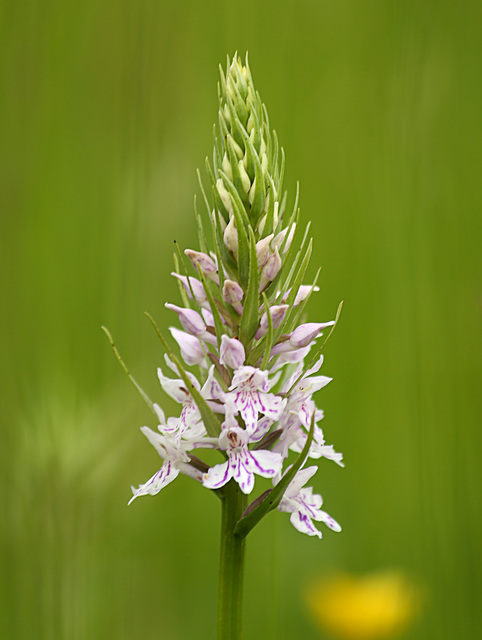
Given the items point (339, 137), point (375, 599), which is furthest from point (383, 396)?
point (339, 137)

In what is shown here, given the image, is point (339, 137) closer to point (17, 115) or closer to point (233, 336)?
point (17, 115)

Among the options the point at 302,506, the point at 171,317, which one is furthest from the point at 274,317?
the point at 171,317

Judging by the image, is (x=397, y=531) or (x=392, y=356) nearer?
(x=397, y=531)

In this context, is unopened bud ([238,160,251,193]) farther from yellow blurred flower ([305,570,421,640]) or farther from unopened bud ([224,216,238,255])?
yellow blurred flower ([305,570,421,640])

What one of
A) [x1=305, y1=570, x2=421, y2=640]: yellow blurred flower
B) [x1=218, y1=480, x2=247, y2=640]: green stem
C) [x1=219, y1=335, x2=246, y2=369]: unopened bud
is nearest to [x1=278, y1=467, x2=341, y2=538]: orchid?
[x1=218, y1=480, x2=247, y2=640]: green stem

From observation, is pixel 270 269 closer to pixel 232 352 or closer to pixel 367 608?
pixel 232 352

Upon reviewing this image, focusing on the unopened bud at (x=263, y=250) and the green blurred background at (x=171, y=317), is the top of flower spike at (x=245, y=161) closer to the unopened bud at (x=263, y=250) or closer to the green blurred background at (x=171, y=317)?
the unopened bud at (x=263, y=250)
